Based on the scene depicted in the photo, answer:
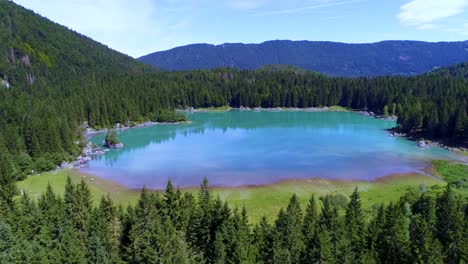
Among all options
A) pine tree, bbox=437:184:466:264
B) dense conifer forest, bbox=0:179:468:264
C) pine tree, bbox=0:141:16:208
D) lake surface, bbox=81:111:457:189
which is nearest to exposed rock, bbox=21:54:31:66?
lake surface, bbox=81:111:457:189

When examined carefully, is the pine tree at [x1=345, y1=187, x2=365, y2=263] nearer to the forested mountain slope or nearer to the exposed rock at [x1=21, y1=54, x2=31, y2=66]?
the forested mountain slope

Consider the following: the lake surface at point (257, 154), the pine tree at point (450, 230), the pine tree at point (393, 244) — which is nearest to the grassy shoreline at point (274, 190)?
the lake surface at point (257, 154)

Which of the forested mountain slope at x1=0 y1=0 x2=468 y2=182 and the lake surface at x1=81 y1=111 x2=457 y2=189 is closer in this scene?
the lake surface at x1=81 y1=111 x2=457 y2=189

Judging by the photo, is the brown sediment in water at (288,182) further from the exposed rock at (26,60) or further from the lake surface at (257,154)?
the exposed rock at (26,60)

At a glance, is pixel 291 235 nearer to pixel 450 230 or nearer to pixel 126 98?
pixel 450 230

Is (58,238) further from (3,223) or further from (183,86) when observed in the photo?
(183,86)

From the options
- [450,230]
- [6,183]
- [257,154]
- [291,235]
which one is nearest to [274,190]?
[257,154]

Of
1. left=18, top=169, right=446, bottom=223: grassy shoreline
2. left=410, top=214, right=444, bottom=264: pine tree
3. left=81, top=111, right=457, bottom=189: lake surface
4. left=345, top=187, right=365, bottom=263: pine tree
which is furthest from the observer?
left=81, top=111, right=457, bottom=189: lake surface
